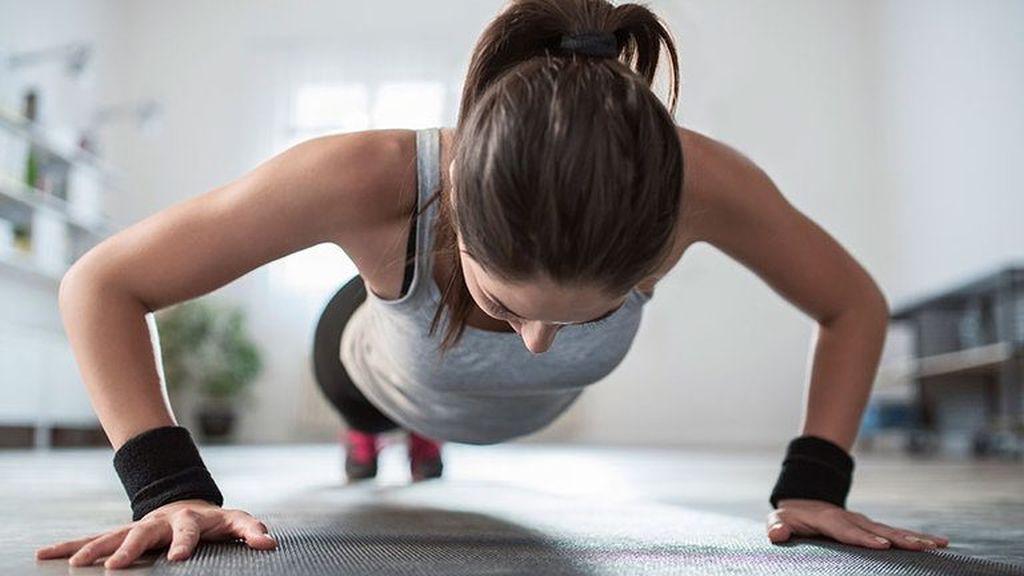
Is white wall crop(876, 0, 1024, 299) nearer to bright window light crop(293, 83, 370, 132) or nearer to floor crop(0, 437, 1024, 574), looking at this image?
floor crop(0, 437, 1024, 574)

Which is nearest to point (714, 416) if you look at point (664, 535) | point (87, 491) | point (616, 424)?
point (616, 424)

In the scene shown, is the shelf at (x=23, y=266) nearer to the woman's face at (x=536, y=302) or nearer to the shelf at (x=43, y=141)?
the shelf at (x=43, y=141)

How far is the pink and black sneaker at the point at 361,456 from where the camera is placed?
2.07m

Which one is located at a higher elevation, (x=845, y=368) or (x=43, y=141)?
(x=43, y=141)

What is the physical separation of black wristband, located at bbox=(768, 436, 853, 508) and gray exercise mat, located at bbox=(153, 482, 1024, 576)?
54 millimetres

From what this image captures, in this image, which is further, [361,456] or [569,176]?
[361,456]

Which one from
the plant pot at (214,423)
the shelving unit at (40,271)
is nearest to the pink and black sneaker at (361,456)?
the shelving unit at (40,271)

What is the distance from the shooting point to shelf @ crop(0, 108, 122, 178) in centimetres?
475

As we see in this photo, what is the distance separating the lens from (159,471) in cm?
85

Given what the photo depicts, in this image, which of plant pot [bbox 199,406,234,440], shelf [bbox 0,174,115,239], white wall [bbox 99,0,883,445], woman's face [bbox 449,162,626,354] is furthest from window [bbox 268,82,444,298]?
woman's face [bbox 449,162,626,354]

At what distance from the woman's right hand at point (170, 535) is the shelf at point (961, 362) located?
3.83 meters

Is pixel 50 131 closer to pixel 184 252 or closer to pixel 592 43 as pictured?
pixel 184 252

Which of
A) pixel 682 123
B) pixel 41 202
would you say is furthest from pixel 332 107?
pixel 682 123

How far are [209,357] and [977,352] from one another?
4302 mm
